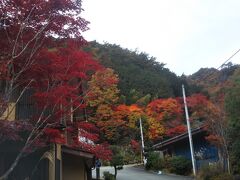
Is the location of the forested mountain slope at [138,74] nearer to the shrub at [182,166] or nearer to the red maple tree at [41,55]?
the shrub at [182,166]

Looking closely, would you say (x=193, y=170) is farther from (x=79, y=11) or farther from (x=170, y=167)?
(x=79, y=11)

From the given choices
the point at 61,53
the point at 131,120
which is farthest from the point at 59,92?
the point at 131,120

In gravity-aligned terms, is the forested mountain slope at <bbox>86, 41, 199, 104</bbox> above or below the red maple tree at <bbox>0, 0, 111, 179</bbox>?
above

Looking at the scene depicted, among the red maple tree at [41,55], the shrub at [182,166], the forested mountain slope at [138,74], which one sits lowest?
the shrub at [182,166]

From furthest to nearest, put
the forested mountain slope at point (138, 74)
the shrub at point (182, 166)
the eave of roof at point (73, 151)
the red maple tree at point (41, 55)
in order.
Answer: the forested mountain slope at point (138, 74) → the shrub at point (182, 166) → the eave of roof at point (73, 151) → the red maple tree at point (41, 55)

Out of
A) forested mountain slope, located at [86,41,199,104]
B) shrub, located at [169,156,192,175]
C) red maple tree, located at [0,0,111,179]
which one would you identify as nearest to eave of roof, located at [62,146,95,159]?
red maple tree, located at [0,0,111,179]

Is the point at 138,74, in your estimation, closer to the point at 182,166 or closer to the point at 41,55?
the point at 182,166

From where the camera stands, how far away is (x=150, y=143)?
166 feet

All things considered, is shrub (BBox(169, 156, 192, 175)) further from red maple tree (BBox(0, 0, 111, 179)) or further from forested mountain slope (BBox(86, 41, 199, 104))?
forested mountain slope (BBox(86, 41, 199, 104))

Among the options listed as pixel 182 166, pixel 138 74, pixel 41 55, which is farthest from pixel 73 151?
pixel 138 74

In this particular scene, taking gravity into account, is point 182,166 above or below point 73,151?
below

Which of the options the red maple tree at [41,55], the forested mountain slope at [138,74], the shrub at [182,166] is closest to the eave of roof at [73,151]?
the red maple tree at [41,55]

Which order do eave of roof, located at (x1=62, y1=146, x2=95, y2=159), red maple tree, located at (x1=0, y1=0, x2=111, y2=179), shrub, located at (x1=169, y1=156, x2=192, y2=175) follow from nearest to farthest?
red maple tree, located at (x1=0, y1=0, x2=111, y2=179), eave of roof, located at (x1=62, y1=146, x2=95, y2=159), shrub, located at (x1=169, y1=156, x2=192, y2=175)

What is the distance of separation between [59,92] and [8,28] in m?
2.32
